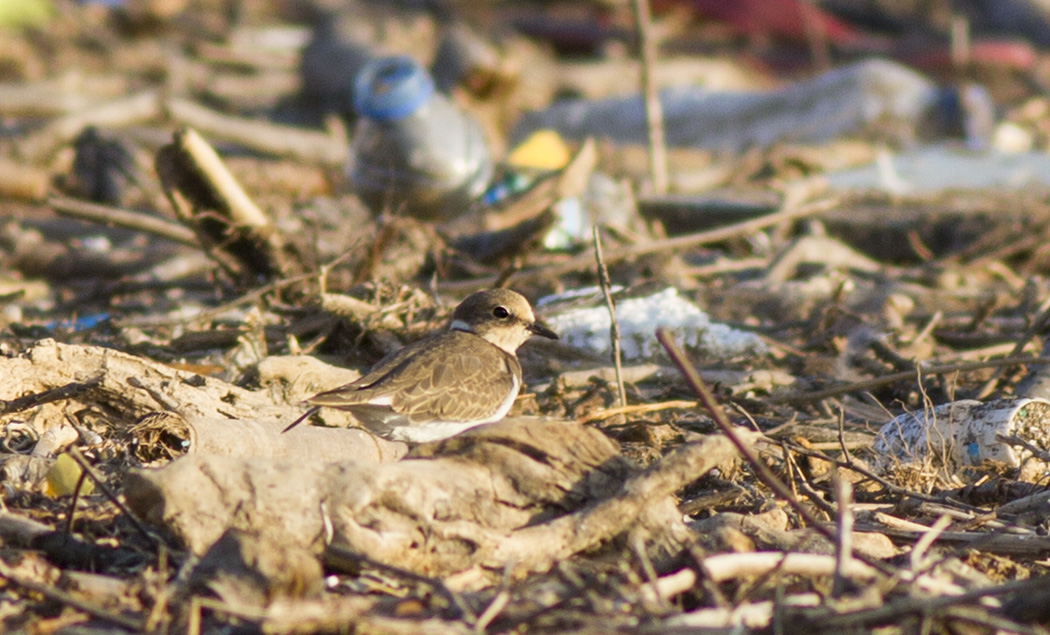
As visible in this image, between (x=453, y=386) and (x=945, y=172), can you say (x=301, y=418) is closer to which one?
(x=453, y=386)

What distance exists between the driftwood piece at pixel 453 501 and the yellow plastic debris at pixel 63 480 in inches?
33.7

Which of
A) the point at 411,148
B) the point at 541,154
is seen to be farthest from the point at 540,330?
the point at 541,154

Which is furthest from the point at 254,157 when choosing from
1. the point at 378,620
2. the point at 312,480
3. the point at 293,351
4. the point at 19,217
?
the point at 378,620

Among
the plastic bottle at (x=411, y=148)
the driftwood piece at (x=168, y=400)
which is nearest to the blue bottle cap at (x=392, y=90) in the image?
the plastic bottle at (x=411, y=148)

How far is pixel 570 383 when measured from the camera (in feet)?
18.4

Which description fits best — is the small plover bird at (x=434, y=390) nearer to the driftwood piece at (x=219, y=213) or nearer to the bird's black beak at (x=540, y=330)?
the bird's black beak at (x=540, y=330)

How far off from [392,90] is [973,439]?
4.55 meters

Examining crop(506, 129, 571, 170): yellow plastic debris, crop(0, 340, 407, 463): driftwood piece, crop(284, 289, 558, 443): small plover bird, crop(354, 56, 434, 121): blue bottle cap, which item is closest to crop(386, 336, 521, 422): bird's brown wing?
crop(284, 289, 558, 443): small plover bird

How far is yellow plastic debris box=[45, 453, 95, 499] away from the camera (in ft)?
13.6

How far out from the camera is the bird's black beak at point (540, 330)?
18.8 ft

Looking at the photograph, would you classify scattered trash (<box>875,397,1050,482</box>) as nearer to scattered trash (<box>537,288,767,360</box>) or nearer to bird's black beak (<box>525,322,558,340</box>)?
scattered trash (<box>537,288,767,360</box>)

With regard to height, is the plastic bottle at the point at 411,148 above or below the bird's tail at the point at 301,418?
above

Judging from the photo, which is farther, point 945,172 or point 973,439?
point 945,172

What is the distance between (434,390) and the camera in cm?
504
